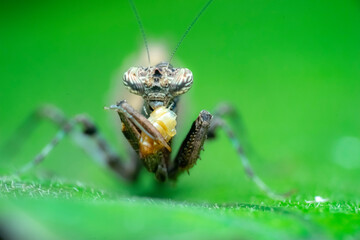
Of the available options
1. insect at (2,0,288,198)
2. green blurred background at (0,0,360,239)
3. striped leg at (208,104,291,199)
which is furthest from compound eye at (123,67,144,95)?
green blurred background at (0,0,360,239)

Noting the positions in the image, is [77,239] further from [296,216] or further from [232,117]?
[232,117]

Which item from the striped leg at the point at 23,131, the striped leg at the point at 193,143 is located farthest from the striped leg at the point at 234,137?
the striped leg at the point at 23,131

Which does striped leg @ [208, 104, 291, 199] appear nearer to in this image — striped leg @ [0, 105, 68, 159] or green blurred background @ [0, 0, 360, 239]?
green blurred background @ [0, 0, 360, 239]

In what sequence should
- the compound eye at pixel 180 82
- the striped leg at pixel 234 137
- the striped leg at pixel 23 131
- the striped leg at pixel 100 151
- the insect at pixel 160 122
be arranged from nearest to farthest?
1. the insect at pixel 160 122
2. the compound eye at pixel 180 82
3. the striped leg at pixel 234 137
4. the striped leg at pixel 100 151
5. the striped leg at pixel 23 131

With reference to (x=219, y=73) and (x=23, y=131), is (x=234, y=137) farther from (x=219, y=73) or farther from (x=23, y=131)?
(x=23, y=131)

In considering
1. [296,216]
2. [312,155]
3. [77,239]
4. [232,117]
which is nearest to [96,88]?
[232,117]

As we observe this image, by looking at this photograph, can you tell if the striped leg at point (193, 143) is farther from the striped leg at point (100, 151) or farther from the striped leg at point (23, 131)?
the striped leg at point (23, 131)
